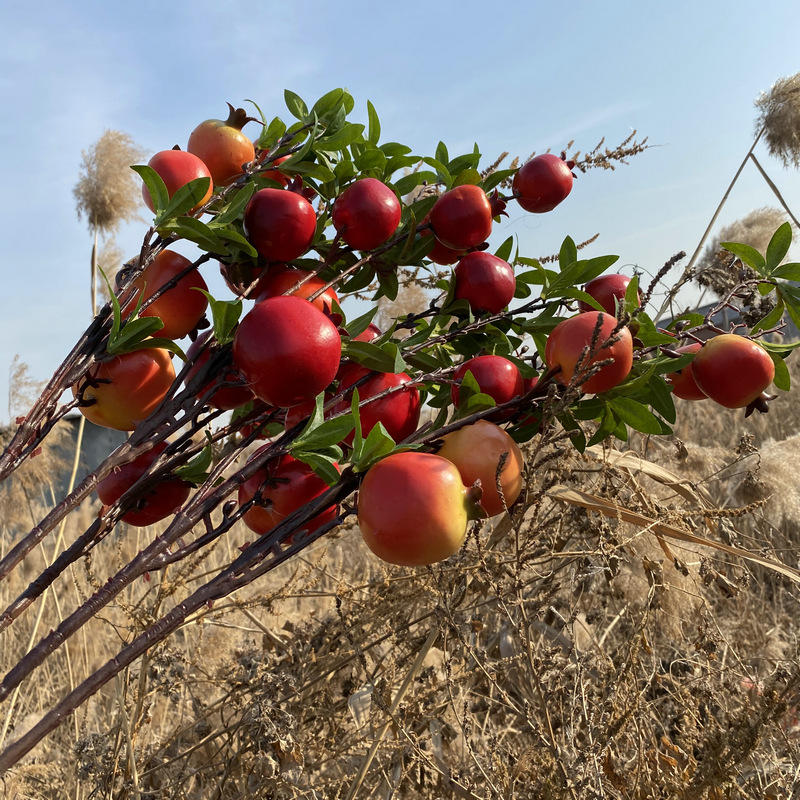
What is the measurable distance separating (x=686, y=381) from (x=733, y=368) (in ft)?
0.22

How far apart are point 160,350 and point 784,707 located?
897 mm

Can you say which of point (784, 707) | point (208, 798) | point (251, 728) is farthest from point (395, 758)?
point (784, 707)

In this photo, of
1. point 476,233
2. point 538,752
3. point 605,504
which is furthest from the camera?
point 538,752

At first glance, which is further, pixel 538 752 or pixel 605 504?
pixel 538 752

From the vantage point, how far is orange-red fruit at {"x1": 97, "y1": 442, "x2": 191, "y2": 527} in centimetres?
54

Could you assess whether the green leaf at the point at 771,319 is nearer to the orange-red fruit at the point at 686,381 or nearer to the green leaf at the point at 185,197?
the orange-red fruit at the point at 686,381

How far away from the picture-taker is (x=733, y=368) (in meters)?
0.54

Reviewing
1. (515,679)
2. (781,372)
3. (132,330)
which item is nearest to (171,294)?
(132,330)

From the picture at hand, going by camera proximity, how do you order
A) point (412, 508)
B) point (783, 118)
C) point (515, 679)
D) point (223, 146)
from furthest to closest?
point (783, 118)
point (515, 679)
point (223, 146)
point (412, 508)

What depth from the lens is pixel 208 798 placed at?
139 centimetres

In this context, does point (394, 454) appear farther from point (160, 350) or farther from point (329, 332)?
point (160, 350)

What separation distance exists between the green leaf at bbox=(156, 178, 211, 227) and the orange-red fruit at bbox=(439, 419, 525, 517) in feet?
0.93

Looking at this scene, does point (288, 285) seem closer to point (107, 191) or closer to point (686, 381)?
point (686, 381)

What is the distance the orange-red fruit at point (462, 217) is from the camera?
56cm
